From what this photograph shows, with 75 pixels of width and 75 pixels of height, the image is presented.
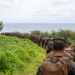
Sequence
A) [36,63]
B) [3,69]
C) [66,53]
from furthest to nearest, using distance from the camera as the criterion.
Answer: [36,63] → [3,69] → [66,53]

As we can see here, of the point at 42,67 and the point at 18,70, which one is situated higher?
the point at 42,67

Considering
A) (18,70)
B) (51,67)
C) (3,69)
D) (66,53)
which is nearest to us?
(51,67)

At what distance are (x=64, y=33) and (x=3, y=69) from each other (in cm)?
2881

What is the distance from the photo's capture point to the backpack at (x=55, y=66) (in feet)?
18.9

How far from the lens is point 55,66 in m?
5.78

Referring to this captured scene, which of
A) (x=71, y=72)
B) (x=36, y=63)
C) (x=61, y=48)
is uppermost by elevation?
(x=61, y=48)

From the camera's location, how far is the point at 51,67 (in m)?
5.77

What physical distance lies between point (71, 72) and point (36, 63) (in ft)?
33.9

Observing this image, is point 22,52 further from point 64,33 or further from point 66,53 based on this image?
point 64,33

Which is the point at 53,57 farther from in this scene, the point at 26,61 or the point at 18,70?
the point at 26,61

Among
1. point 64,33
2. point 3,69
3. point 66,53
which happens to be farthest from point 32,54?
point 64,33

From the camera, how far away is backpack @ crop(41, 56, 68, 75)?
18.9 ft

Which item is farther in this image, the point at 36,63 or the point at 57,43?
the point at 36,63

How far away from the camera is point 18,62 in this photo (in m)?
14.5
